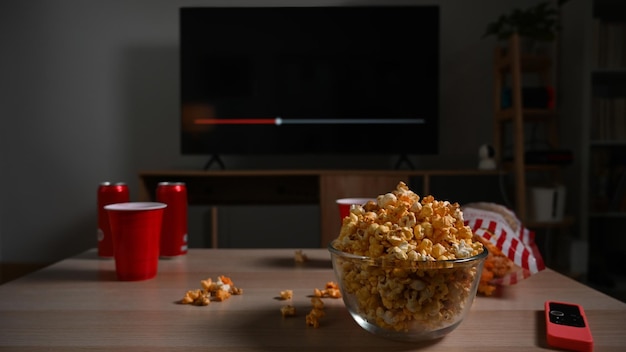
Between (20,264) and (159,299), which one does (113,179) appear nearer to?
(20,264)

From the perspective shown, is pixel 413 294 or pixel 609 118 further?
pixel 609 118

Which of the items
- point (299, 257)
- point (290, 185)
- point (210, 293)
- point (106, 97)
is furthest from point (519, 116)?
point (106, 97)

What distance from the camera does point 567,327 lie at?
48 cm

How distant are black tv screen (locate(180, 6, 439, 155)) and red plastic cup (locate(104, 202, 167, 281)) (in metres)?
1.77

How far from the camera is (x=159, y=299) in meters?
0.60

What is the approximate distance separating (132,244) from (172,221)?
0.46 feet

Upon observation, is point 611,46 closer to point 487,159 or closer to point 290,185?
point 487,159

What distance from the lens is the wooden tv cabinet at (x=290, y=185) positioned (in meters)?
2.26

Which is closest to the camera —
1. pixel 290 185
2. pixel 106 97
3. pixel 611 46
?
pixel 611 46

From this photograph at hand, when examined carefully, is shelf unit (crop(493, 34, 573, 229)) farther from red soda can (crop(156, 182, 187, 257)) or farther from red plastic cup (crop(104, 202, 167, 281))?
red plastic cup (crop(104, 202, 167, 281))

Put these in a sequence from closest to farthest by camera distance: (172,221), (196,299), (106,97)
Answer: (196,299) < (172,221) < (106,97)

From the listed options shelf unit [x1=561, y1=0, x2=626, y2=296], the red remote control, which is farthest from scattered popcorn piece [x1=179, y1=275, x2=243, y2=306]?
shelf unit [x1=561, y1=0, x2=626, y2=296]

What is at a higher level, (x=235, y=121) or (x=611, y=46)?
(x=611, y=46)

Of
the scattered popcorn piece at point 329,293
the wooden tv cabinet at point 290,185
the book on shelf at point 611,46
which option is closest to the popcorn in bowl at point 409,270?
the scattered popcorn piece at point 329,293
